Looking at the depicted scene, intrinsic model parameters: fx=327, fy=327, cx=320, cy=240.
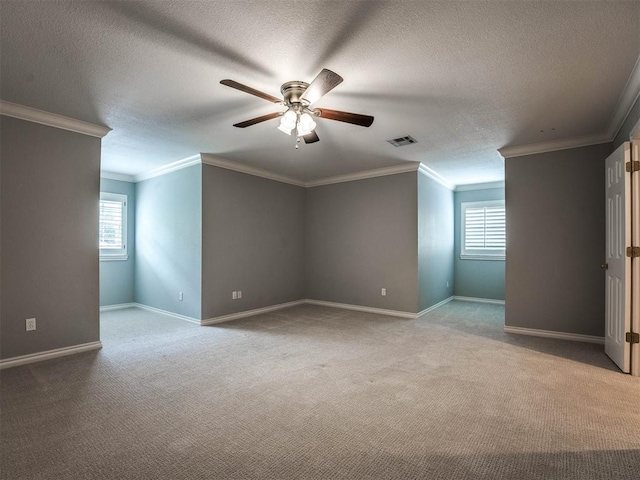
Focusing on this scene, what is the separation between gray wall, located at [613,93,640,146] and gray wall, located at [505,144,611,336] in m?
0.42

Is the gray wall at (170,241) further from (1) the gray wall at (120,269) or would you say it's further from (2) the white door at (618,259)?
(2) the white door at (618,259)

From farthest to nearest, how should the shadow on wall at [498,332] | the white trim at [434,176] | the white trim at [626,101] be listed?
the white trim at [434,176] < the shadow on wall at [498,332] < the white trim at [626,101]

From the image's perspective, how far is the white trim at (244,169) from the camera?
5000mm

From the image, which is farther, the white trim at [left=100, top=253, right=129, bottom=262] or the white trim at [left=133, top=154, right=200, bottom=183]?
the white trim at [left=100, top=253, right=129, bottom=262]

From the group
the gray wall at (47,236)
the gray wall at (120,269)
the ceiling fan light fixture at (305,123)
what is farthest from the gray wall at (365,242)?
the gray wall at (47,236)

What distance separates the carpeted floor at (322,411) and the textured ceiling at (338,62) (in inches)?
100

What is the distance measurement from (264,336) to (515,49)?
3889mm

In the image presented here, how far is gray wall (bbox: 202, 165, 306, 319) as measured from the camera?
5.07 meters

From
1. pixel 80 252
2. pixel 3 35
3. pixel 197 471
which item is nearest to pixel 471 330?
pixel 197 471

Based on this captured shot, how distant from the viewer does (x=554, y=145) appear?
4.27 meters

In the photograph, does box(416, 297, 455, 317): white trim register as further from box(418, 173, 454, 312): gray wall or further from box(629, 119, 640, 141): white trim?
box(629, 119, 640, 141): white trim

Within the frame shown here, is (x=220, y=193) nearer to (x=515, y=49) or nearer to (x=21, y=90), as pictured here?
(x=21, y=90)

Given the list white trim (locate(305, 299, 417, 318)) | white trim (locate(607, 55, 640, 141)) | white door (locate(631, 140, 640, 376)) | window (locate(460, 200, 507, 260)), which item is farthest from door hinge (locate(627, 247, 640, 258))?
window (locate(460, 200, 507, 260))

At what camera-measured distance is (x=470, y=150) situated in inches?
183
